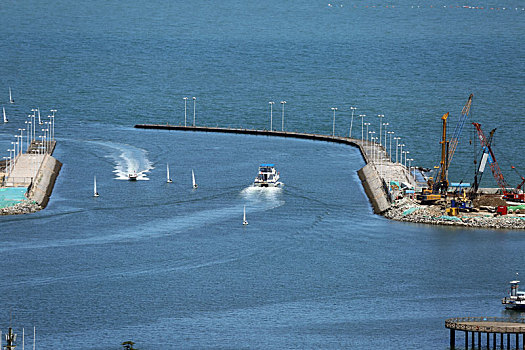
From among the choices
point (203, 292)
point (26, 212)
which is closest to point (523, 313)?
point (203, 292)

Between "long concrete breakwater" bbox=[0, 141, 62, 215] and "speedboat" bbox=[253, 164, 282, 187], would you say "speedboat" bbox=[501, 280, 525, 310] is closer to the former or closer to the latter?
"speedboat" bbox=[253, 164, 282, 187]

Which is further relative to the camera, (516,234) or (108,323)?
(516,234)

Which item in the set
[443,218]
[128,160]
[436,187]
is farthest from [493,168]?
[128,160]

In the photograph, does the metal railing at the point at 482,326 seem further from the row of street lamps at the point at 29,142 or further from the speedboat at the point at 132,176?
the row of street lamps at the point at 29,142

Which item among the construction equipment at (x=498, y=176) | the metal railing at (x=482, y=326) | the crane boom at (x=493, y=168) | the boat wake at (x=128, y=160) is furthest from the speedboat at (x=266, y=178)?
the metal railing at (x=482, y=326)

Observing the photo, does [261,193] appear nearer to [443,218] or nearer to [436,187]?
[436,187]

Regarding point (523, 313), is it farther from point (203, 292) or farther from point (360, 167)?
point (360, 167)
